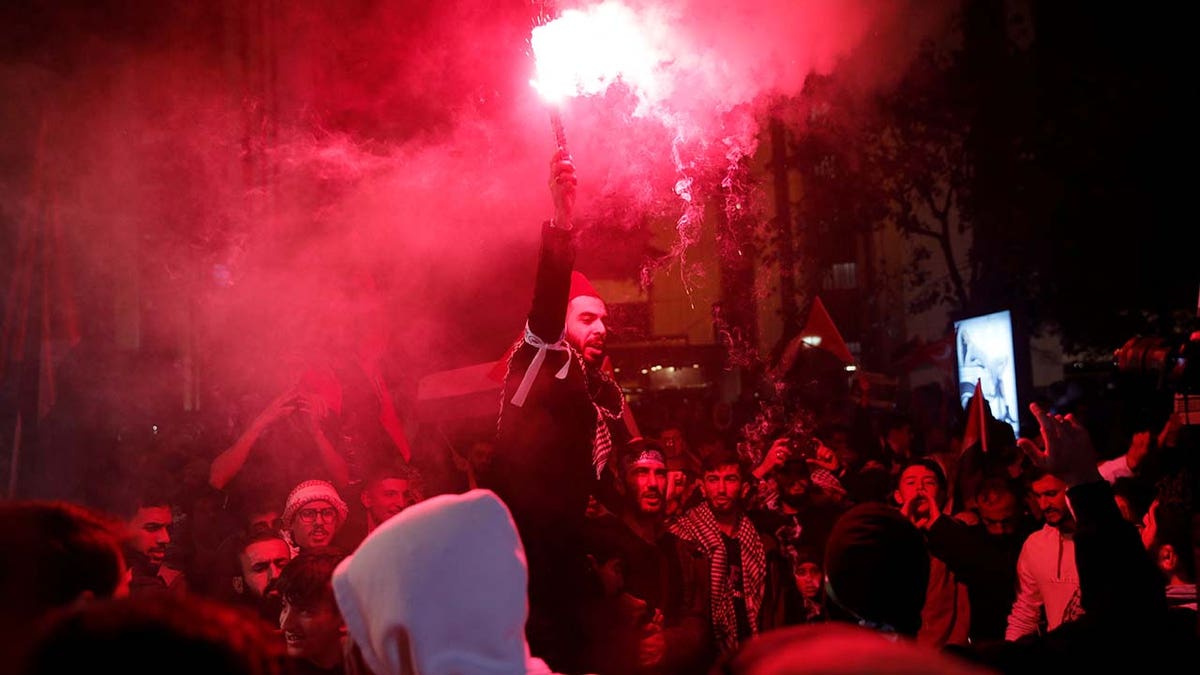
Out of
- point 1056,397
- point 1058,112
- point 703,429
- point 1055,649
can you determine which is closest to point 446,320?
point 703,429

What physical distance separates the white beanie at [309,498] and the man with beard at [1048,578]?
12.2 ft

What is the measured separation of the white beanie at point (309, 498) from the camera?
5.17 meters

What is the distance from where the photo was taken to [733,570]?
5.23m

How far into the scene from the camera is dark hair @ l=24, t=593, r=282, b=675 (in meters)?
1.21

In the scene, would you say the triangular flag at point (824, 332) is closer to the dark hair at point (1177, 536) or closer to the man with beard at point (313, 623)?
the dark hair at point (1177, 536)

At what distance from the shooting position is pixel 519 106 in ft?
26.6

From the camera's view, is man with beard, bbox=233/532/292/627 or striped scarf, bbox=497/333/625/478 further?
man with beard, bbox=233/532/292/627

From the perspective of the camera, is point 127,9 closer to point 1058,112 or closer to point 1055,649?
point 1055,649

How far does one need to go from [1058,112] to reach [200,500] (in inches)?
591

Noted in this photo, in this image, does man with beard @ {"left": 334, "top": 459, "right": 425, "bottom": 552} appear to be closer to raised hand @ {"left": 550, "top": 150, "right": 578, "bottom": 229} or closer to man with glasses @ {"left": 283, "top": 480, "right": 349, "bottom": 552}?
man with glasses @ {"left": 283, "top": 480, "right": 349, "bottom": 552}

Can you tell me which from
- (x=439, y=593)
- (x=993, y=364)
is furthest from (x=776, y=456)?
(x=993, y=364)

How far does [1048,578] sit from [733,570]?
5.37 ft

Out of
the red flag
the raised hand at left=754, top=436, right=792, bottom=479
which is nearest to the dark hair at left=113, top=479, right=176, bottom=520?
the raised hand at left=754, top=436, right=792, bottom=479

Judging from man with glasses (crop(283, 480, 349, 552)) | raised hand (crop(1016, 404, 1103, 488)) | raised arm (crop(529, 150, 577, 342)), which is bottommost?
man with glasses (crop(283, 480, 349, 552))
